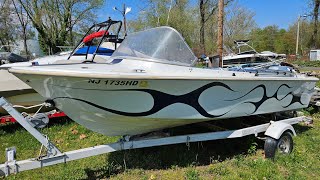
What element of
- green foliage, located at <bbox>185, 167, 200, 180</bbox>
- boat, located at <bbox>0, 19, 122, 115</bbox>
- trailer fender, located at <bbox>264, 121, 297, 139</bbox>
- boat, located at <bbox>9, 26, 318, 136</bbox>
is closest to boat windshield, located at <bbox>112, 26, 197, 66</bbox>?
boat, located at <bbox>9, 26, 318, 136</bbox>

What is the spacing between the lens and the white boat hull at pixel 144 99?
2.94m

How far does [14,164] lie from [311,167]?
141 inches

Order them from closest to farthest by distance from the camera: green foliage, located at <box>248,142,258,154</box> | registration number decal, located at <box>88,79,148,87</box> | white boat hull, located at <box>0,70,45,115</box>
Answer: registration number decal, located at <box>88,79,148,87</box> → green foliage, located at <box>248,142,258,154</box> → white boat hull, located at <box>0,70,45,115</box>

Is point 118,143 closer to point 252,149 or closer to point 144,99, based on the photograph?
point 144,99

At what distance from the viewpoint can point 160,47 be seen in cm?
367

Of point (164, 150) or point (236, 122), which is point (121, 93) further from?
point (236, 122)

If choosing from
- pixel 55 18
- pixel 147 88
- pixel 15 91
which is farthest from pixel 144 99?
pixel 55 18

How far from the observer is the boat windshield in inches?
142

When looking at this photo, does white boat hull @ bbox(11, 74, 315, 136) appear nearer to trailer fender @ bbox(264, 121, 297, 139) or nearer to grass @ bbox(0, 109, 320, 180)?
trailer fender @ bbox(264, 121, 297, 139)

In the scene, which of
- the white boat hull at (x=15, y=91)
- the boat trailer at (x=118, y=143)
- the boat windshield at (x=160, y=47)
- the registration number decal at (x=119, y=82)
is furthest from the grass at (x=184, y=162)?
the boat windshield at (x=160, y=47)

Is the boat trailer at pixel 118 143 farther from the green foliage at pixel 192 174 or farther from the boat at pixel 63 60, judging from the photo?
the boat at pixel 63 60

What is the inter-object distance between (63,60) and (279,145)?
4417mm

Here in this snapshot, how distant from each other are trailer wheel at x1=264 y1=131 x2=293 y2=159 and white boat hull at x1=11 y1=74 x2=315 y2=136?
0.50 meters

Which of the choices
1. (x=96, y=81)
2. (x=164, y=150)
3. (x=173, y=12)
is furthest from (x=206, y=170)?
(x=173, y=12)
